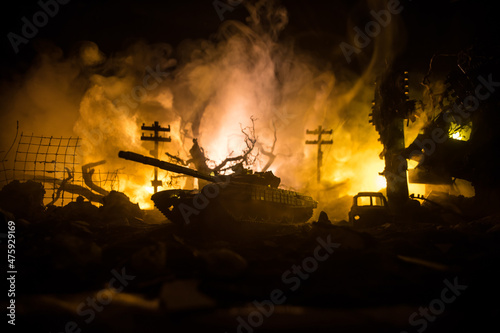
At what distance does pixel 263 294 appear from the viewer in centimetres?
500

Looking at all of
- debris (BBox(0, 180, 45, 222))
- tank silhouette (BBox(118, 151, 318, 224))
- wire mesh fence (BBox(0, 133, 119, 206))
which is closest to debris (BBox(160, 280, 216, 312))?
tank silhouette (BBox(118, 151, 318, 224))

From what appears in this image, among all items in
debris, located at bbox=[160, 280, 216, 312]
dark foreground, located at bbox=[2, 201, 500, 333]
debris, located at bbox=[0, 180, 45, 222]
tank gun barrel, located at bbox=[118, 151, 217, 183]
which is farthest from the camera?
debris, located at bbox=[0, 180, 45, 222]

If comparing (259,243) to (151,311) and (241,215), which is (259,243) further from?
(151,311)

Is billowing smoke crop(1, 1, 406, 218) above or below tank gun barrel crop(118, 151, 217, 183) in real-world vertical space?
above

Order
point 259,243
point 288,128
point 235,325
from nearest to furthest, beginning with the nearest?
point 235,325
point 259,243
point 288,128

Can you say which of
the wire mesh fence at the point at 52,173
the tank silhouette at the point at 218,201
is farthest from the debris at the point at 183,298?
the wire mesh fence at the point at 52,173

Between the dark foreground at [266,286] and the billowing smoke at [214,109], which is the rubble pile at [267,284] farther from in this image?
the billowing smoke at [214,109]

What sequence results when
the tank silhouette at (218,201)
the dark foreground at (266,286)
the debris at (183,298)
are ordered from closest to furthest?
the dark foreground at (266,286), the debris at (183,298), the tank silhouette at (218,201)

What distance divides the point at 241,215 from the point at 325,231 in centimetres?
336

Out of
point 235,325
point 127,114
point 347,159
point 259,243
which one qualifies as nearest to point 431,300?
point 235,325

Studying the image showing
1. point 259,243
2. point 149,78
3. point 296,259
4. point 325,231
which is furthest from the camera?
point 149,78

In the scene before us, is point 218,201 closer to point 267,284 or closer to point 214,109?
point 267,284

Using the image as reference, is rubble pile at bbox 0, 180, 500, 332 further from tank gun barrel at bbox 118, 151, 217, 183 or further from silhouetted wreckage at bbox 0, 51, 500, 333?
tank gun barrel at bbox 118, 151, 217, 183

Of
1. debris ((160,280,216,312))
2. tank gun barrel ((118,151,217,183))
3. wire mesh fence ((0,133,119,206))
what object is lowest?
debris ((160,280,216,312))
